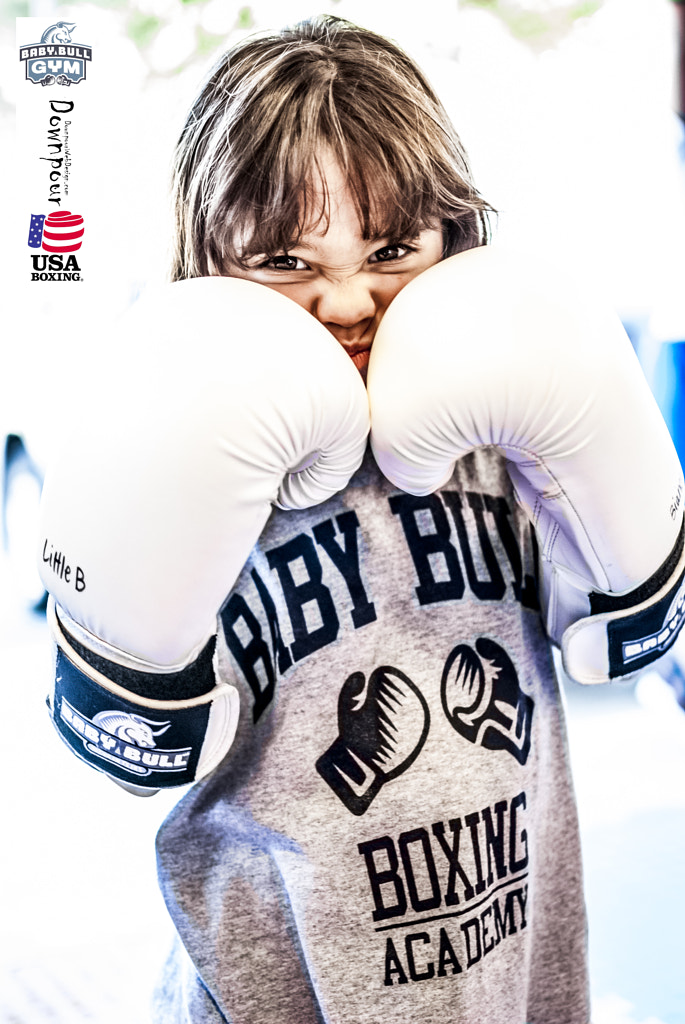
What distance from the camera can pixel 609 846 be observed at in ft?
5.63

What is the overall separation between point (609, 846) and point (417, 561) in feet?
3.88

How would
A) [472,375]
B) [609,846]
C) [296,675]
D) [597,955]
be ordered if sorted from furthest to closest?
[609,846], [597,955], [296,675], [472,375]

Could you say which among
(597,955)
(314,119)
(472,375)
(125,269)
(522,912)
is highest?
(125,269)

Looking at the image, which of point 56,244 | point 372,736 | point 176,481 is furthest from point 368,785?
point 56,244

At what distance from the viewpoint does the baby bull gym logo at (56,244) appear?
0.97 m

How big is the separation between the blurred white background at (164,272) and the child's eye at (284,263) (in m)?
0.12

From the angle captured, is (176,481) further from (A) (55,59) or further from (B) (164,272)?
(A) (55,59)

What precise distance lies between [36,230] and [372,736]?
0.61m

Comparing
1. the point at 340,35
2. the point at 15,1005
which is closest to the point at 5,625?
the point at 15,1005

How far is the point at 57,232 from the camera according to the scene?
3.20ft

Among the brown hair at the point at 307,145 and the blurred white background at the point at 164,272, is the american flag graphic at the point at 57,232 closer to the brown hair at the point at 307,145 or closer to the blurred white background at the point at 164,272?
the blurred white background at the point at 164,272

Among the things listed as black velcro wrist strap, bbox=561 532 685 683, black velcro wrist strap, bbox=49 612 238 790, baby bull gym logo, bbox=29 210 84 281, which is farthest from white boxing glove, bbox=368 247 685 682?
baby bull gym logo, bbox=29 210 84 281

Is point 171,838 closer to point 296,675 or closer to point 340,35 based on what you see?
→ point 296,675

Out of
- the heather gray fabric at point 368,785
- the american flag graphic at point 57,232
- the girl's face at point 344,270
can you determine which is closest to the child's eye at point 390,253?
the girl's face at point 344,270
